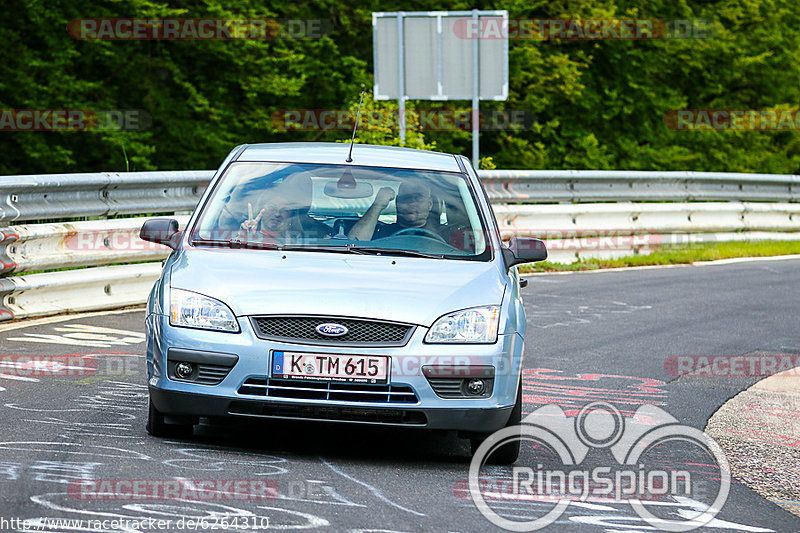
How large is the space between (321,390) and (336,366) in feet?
0.45

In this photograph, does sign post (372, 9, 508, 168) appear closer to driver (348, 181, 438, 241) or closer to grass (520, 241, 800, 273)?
grass (520, 241, 800, 273)

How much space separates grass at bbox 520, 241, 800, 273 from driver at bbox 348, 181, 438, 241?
372 inches

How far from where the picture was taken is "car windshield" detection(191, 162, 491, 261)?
7.11m

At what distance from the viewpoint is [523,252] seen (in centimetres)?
734

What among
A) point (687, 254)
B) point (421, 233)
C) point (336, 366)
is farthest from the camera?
point (687, 254)

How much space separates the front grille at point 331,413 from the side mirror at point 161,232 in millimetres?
1392


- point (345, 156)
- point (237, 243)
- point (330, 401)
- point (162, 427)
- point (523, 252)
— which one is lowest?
point (162, 427)

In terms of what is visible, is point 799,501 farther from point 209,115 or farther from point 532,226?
point 209,115

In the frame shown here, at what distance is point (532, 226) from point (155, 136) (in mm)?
14356

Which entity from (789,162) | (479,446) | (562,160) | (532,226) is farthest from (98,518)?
(789,162)
